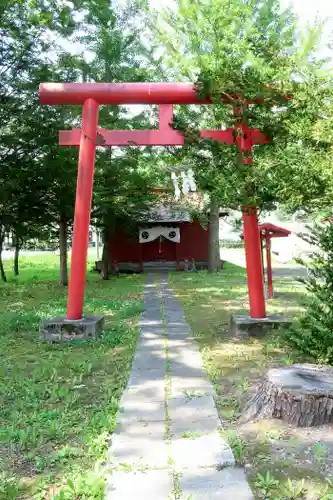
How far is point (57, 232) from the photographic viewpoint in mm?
19875

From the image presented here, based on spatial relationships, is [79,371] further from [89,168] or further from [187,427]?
[89,168]

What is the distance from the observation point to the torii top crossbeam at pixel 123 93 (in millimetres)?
7125

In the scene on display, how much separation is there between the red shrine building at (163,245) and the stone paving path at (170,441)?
17.4m

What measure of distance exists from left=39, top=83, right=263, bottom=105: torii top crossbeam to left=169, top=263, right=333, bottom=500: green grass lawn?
368 centimetres

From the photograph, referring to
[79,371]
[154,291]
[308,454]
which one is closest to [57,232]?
[154,291]

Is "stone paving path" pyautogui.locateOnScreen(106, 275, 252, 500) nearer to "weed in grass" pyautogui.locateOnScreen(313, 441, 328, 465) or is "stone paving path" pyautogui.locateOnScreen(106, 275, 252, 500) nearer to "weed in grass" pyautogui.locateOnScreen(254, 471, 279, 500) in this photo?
"weed in grass" pyautogui.locateOnScreen(254, 471, 279, 500)

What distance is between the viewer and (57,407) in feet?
14.7

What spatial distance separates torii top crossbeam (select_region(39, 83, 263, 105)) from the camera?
7125 mm

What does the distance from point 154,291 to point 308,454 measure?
1141 cm

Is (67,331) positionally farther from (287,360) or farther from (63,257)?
(63,257)

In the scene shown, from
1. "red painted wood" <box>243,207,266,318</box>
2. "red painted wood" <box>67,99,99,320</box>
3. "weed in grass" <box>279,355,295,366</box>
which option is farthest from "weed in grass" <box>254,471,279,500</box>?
"red painted wood" <box>67,99,99,320</box>

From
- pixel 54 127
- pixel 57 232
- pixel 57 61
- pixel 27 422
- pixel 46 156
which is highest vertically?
pixel 57 61

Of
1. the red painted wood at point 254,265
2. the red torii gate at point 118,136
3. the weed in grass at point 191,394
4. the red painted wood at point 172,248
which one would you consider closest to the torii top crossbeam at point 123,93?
the red torii gate at point 118,136

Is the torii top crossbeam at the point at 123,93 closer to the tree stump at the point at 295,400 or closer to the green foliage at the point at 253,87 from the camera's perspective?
the green foliage at the point at 253,87
